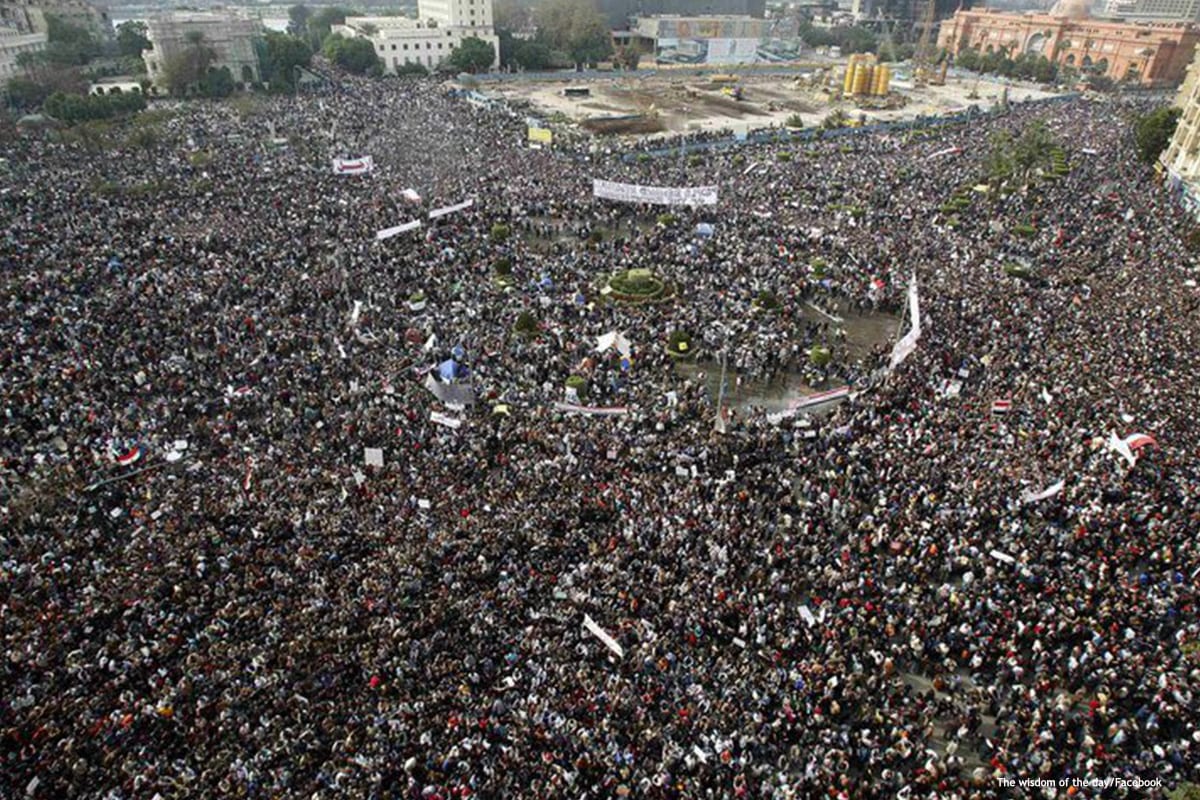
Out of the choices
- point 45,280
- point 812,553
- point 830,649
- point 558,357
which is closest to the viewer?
point 830,649

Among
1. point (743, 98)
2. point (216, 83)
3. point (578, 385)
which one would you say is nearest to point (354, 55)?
point (216, 83)

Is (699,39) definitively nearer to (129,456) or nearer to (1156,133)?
(1156,133)

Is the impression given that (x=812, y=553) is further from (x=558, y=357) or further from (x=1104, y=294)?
(x=1104, y=294)

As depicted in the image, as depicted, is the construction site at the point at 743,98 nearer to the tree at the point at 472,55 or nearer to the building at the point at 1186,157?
the tree at the point at 472,55

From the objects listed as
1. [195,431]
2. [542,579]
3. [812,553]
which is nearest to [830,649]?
[812,553]

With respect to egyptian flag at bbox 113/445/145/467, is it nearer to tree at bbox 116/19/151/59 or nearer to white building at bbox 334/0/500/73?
white building at bbox 334/0/500/73

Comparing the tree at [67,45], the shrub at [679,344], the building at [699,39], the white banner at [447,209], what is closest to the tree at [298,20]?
the tree at [67,45]
